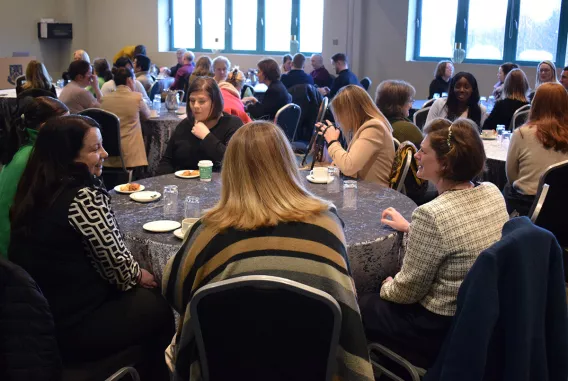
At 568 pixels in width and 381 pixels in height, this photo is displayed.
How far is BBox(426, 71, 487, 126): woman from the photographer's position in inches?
198

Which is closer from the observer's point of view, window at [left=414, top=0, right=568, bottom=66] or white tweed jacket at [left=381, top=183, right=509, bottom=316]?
white tweed jacket at [left=381, top=183, right=509, bottom=316]

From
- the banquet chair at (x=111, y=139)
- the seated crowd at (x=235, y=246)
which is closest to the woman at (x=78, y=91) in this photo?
the banquet chair at (x=111, y=139)

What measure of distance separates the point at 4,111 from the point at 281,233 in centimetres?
616

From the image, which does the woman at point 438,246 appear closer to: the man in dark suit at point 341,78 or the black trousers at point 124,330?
the black trousers at point 124,330

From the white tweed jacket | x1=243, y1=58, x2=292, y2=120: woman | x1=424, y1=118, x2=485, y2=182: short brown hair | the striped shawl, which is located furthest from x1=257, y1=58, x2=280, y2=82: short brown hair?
the striped shawl

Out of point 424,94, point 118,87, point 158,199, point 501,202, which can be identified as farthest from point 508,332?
point 424,94

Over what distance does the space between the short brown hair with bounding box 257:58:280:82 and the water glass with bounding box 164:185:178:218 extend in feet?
13.7

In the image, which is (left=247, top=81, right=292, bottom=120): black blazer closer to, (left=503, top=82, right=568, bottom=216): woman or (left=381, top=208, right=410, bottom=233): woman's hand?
(left=503, top=82, right=568, bottom=216): woman

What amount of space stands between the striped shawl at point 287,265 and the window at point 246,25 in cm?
991

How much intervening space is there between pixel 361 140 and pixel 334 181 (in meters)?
0.32

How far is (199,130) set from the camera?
3.61 m

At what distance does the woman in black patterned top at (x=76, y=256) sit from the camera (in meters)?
1.98

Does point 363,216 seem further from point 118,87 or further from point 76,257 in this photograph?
point 118,87

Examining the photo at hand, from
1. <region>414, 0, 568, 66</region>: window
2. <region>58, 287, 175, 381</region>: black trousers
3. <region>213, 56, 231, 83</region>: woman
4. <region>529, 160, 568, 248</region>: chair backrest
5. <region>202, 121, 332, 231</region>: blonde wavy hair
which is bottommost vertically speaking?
<region>58, 287, 175, 381</region>: black trousers
